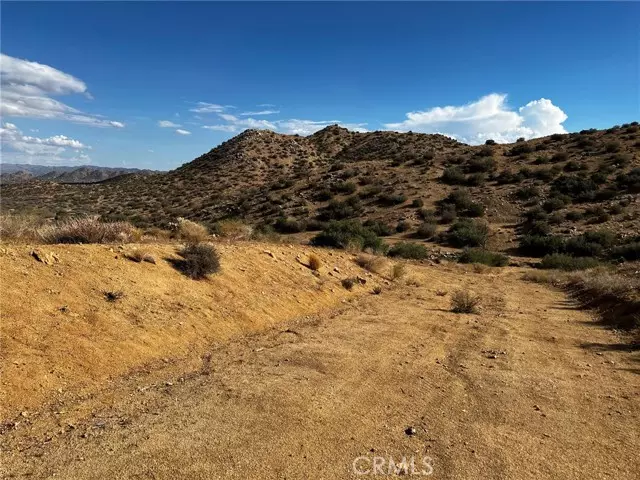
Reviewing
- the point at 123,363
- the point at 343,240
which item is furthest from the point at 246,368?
the point at 343,240

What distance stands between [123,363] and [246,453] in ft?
9.62

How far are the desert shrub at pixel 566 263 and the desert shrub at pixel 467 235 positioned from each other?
226 inches

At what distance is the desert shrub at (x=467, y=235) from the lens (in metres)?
27.8

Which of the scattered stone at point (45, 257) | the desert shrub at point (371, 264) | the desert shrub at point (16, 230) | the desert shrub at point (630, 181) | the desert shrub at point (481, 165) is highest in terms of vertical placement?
the desert shrub at point (481, 165)

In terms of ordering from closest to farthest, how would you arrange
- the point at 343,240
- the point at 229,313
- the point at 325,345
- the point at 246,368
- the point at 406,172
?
1. the point at 246,368
2. the point at 325,345
3. the point at 229,313
4. the point at 343,240
5. the point at 406,172

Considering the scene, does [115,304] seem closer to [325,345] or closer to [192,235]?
[325,345]

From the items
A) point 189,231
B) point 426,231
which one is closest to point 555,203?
point 426,231

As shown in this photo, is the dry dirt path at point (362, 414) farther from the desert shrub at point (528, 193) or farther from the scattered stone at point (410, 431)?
the desert shrub at point (528, 193)

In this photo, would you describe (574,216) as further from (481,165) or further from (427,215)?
(481,165)

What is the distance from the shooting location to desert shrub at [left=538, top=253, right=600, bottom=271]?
823 inches

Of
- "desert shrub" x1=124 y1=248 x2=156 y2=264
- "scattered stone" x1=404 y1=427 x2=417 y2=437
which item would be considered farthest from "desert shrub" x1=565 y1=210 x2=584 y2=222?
"scattered stone" x1=404 y1=427 x2=417 y2=437

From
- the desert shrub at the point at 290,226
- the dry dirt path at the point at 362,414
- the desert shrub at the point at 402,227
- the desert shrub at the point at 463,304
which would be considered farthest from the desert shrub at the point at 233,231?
the desert shrub at the point at 402,227

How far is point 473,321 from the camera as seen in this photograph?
10914 mm

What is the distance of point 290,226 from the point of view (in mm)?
33625
